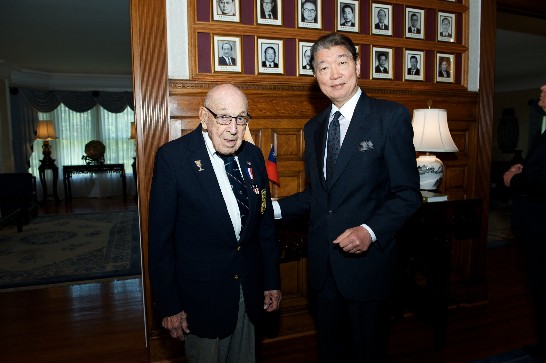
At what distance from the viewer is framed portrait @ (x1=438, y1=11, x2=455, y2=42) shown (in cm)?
330

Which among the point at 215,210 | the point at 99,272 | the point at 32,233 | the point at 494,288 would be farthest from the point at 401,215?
the point at 32,233

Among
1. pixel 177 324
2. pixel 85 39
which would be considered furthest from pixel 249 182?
pixel 85 39

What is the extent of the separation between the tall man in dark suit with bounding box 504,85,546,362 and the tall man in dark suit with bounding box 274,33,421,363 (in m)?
1.29

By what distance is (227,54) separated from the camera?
275 cm

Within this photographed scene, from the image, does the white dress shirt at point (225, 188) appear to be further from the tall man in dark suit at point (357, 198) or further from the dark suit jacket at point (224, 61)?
the dark suit jacket at point (224, 61)

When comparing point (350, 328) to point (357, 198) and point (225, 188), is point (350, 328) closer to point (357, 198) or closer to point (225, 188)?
point (357, 198)

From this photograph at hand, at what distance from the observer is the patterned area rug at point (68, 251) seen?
447cm

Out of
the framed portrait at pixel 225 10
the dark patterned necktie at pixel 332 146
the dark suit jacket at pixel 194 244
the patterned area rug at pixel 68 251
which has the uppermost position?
the framed portrait at pixel 225 10

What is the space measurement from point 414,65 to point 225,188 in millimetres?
2365

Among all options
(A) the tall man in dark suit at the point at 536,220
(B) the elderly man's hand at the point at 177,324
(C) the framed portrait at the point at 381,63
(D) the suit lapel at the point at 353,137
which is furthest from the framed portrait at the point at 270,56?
(B) the elderly man's hand at the point at 177,324

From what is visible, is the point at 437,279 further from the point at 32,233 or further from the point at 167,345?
the point at 32,233

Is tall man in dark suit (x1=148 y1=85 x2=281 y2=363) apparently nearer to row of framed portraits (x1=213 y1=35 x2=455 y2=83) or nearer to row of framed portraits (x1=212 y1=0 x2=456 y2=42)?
row of framed portraits (x1=213 y1=35 x2=455 y2=83)

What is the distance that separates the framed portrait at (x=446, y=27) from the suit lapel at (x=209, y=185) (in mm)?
2653

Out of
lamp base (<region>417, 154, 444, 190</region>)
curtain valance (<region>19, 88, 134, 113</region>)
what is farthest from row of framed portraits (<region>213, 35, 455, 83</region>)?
curtain valance (<region>19, 88, 134, 113</region>)
